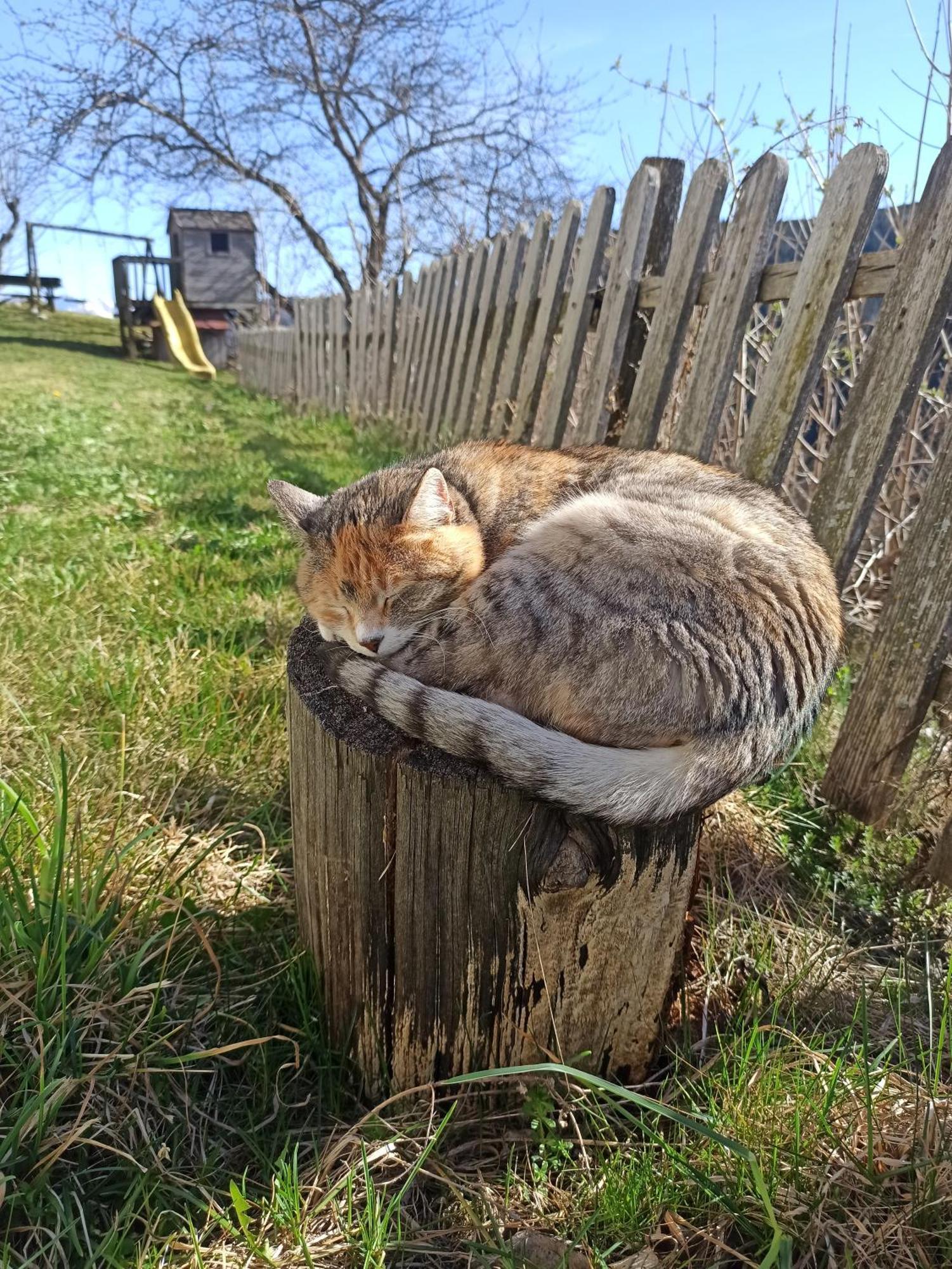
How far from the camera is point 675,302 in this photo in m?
3.35

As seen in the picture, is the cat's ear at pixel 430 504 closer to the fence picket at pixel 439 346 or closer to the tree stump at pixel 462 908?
the tree stump at pixel 462 908

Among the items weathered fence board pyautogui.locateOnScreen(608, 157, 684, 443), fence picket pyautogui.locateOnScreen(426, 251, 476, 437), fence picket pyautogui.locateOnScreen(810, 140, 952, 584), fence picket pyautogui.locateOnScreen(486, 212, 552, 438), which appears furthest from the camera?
fence picket pyautogui.locateOnScreen(426, 251, 476, 437)

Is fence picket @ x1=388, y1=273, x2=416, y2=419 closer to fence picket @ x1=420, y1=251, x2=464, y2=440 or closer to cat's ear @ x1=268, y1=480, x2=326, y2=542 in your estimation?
fence picket @ x1=420, y1=251, x2=464, y2=440

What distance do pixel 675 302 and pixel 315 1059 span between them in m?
3.16

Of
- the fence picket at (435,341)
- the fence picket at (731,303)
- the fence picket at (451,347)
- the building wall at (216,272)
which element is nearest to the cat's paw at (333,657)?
the fence picket at (731,303)

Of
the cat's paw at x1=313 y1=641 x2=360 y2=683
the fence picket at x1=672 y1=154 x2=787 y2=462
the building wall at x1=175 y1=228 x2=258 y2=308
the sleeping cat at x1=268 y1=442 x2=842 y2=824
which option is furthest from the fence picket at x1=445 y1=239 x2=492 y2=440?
the building wall at x1=175 y1=228 x2=258 y2=308

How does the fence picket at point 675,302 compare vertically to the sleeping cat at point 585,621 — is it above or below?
above

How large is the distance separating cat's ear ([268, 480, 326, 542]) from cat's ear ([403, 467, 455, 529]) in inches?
16.6

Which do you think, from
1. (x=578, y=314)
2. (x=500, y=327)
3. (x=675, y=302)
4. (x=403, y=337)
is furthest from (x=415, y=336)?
(x=675, y=302)

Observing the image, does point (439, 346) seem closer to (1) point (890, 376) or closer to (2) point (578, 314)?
(2) point (578, 314)

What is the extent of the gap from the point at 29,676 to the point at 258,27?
63.7 ft

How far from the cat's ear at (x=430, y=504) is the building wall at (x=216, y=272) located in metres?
30.1

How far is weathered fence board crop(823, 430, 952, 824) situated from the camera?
2318mm

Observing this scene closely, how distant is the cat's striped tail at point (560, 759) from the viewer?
1562 mm
